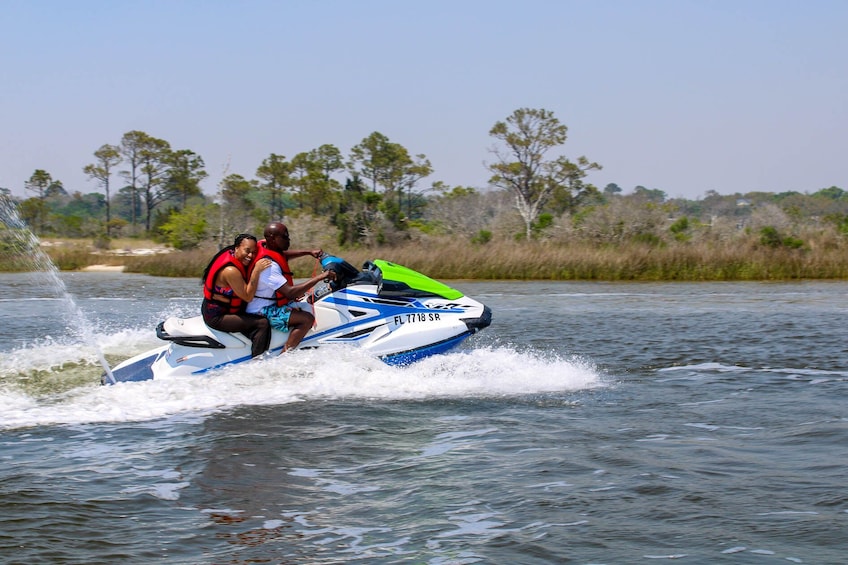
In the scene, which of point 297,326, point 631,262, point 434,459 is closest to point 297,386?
point 297,326

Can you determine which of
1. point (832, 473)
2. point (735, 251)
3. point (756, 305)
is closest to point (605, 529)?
point (832, 473)

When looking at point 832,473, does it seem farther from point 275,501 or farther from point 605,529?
point 275,501

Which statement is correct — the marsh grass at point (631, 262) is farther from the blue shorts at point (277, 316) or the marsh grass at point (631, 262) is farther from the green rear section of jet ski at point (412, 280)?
the blue shorts at point (277, 316)

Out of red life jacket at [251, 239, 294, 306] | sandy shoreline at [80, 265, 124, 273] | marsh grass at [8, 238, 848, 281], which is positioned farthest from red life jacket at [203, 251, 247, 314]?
sandy shoreline at [80, 265, 124, 273]

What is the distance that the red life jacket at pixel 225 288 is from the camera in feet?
29.7

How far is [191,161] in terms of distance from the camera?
70.0 m

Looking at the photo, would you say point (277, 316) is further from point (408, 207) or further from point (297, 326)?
point (408, 207)

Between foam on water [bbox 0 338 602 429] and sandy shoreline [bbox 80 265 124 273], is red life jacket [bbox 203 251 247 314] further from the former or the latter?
sandy shoreline [bbox 80 265 124 273]

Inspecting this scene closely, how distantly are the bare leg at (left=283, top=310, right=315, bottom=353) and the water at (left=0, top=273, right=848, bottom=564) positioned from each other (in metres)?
0.24

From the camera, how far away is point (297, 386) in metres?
9.30

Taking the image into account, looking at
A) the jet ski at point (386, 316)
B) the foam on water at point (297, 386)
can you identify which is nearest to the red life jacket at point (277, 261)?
the jet ski at point (386, 316)

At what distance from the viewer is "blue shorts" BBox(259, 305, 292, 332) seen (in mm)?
9320

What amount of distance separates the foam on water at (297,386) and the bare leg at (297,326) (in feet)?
0.43

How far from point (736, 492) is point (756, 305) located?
14762 mm
